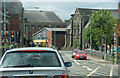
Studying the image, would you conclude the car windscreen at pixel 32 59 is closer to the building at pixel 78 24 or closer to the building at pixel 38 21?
the building at pixel 78 24

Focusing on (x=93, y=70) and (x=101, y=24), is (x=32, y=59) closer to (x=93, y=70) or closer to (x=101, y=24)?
(x=93, y=70)

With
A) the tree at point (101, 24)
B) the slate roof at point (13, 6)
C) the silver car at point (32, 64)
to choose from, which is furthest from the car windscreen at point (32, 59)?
the slate roof at point (13, 6)

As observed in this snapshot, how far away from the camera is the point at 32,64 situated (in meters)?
5.88

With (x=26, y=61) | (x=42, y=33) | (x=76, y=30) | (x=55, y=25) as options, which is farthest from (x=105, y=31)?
(x=55, y=25)

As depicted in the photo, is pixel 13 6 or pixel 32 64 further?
pixel 13 6

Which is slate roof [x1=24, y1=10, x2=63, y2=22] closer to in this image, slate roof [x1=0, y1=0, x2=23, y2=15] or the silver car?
slate roof [x1=0, y1=0, x2=23, y2=15]

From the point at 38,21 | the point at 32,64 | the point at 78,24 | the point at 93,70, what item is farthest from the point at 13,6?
the point at 32,64

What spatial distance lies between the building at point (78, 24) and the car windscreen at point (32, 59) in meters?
72.5

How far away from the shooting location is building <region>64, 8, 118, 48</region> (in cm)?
8150

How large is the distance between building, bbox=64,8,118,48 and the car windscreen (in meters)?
72.5

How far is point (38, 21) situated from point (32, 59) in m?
105

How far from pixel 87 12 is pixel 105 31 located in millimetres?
36984

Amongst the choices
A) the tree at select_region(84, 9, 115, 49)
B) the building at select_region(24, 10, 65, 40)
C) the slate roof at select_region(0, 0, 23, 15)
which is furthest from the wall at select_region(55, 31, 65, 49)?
the tree at select_region(84, 9, 115, 49)

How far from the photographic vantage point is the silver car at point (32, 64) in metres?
5.48
